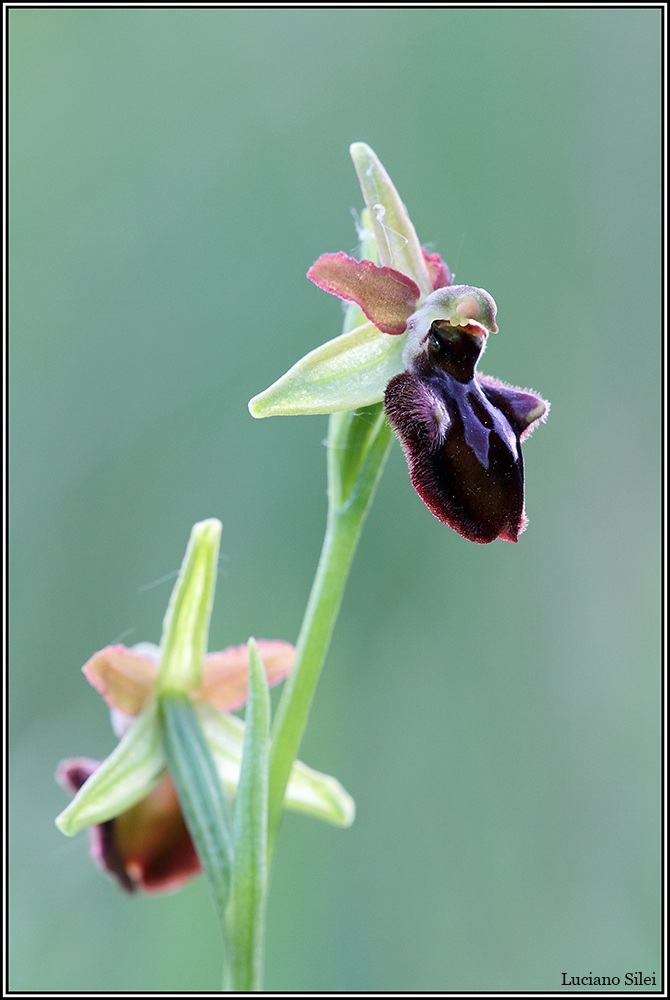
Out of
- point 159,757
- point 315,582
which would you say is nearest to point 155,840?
point 159,757

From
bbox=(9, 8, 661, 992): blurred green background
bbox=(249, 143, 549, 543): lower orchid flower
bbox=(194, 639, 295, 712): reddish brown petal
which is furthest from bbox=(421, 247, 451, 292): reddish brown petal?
bbox=(9, 8, 661, 992): blurred green background

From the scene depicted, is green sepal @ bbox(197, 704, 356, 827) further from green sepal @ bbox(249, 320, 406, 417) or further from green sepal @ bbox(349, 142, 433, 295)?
green sepal @ bbox(349, 142, 433, 295)

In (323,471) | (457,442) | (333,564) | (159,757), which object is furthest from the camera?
(323,471)

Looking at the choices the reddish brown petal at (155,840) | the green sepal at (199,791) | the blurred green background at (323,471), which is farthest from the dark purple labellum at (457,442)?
the blurred green background at (323,471)

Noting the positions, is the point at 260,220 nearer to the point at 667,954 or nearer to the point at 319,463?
the point at 319,463

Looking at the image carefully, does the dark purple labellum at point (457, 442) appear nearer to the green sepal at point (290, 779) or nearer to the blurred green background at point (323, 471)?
the green sepal at point (290, 779)

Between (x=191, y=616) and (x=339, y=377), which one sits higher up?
(x=339, y=377)

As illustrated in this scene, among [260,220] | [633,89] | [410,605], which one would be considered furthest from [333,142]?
[410,605]

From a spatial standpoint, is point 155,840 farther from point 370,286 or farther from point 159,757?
point 370,286
